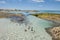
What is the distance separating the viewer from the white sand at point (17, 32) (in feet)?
5.84

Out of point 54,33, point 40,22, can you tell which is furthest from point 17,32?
point 54,33

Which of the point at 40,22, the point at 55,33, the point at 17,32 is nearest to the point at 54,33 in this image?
the point at 55,33

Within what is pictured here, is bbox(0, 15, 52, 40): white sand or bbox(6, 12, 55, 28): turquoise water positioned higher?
bbox(6, 12, 55, 28): turquoise water

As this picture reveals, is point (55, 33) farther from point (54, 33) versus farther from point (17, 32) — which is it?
point (17, 32)

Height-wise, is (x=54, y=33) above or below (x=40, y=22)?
below

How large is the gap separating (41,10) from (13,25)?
532 mm

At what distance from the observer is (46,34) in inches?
70.7

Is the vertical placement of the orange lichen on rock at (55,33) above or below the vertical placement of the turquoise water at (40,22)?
below

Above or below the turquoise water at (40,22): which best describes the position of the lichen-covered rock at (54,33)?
below

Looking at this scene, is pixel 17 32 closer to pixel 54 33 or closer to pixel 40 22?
pixel 40 22

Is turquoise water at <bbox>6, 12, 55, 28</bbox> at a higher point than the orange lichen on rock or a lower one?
higher

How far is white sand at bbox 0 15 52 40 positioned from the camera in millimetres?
1779

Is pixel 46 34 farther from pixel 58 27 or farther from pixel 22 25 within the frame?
pixel 22 25

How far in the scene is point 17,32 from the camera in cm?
180
